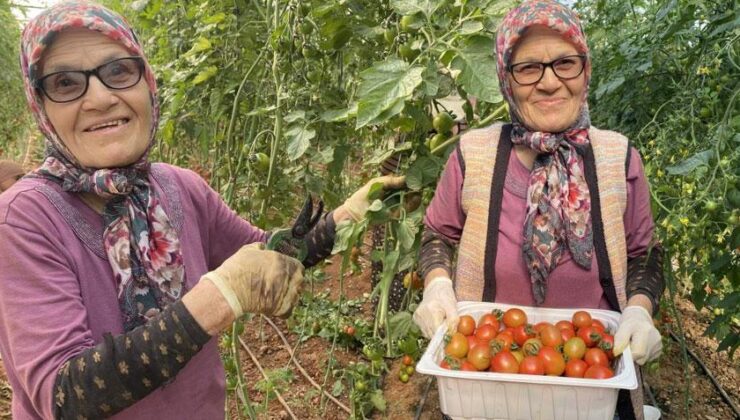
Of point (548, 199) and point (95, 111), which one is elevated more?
point (95, 111)

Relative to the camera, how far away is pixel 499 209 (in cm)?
130

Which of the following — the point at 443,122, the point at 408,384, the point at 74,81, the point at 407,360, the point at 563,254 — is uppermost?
the point at 74,81

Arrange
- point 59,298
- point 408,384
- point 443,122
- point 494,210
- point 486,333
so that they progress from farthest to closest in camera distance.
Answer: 1. point 408,384
2. point 443,122
3. point 494,210
4. point 486,333
5. point 59,298

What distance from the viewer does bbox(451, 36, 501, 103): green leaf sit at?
3.84 ft

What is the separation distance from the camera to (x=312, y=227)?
144 centimetres

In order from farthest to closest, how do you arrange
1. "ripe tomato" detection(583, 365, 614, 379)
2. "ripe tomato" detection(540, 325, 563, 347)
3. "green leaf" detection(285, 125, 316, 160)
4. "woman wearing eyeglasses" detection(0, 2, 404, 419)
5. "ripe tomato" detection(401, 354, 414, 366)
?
1. "ripe tomato" detection(401, 354, 414, 366)
2. "green leaf" detection(285, 125, 316, 160)
3. "ripe tomato" detection(540, 325, 563, 347)
4. "ripe tomato" detection(583, 365, 614, 379)
5. "woman wearing eyeglasses" detection(0, 2, 404, 419)

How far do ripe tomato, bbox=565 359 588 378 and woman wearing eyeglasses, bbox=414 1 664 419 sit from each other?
149mm

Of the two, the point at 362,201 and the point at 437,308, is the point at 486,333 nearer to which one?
the point at 437,308

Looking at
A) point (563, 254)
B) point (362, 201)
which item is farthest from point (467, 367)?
point (362, 201)

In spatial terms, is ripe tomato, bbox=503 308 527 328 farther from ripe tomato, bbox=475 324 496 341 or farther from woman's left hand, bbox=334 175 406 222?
woman's left hand, bbox=334 175 406 222

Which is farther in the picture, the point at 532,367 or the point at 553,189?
the point at 553,189

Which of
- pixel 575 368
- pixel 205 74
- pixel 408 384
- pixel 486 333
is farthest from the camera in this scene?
pixel 408 384

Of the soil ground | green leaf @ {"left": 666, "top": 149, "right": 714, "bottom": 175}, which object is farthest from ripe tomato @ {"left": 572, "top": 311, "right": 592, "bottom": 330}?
the soil ground

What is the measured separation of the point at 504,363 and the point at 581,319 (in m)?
0.20
